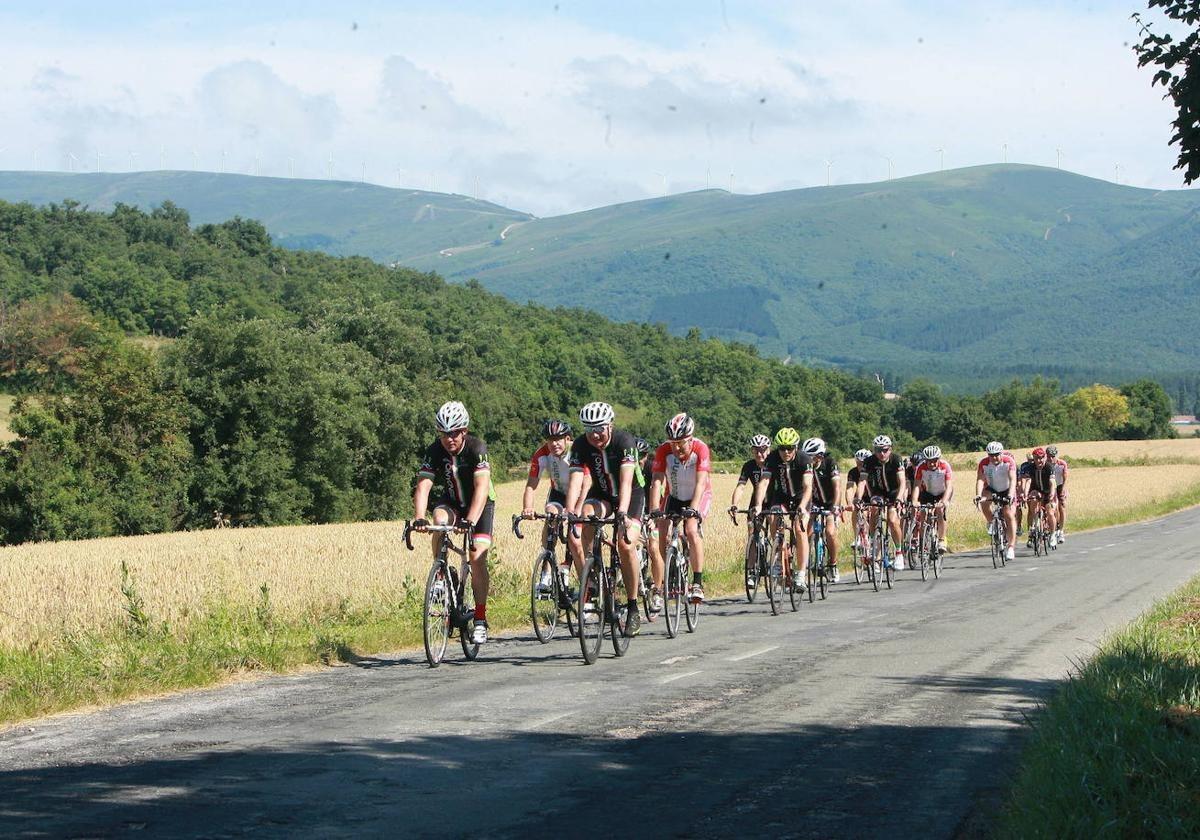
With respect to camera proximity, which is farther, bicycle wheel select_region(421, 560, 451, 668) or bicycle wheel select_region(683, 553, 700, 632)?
bicycle wheel select_region(683, 553, 700, 632)

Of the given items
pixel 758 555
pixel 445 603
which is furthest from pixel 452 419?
pixel 758 555

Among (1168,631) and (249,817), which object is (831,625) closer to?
(1168,631)

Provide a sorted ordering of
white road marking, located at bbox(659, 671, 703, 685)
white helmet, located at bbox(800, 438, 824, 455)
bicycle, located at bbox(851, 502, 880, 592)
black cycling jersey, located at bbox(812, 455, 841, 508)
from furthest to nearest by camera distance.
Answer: bicycle, located at bbox(851, 502, 880, 592), black cycling jersey, located at bbox(812, 455, 841, 508), white helmet, located at bbox(800, 438, 824, 455), white road marking, located at bbox(659, 671, 703, 685)

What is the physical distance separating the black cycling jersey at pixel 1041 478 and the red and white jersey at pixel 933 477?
5.91 meters

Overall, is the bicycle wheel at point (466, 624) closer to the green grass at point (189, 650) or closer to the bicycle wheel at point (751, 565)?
the green grass at point (189, 650)

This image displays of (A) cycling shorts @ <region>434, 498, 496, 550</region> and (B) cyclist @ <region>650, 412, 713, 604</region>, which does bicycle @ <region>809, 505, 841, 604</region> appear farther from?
(A) cycling shorts @ <region>434, 498, 496, 550</region>

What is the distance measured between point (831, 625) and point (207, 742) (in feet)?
28.5

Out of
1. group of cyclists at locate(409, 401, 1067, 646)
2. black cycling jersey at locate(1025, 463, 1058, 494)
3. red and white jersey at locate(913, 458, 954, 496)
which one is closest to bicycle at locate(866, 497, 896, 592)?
group of cyclists at locate(409, 401, 1067, 646)

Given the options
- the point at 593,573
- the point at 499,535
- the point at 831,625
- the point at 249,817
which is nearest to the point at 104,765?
the point at 249,817

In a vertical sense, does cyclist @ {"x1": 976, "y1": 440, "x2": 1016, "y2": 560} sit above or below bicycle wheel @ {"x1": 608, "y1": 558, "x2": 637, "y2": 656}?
above

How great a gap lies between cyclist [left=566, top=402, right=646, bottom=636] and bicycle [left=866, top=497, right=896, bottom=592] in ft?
29.0

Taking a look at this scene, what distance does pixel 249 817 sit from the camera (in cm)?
616

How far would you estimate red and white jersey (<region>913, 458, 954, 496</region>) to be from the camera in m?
23.8

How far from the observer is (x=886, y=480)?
22406 mm
